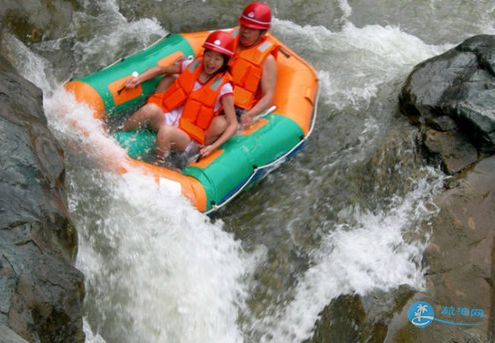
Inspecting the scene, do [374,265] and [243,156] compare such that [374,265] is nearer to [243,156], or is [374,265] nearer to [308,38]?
[243,156]

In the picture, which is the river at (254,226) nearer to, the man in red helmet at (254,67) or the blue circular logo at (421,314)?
the blue circular logo at (421,314)

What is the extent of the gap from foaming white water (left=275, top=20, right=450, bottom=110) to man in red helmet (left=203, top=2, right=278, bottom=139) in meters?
0.73

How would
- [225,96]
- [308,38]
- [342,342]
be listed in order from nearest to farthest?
[342,342] < [225,96] < [308,38]

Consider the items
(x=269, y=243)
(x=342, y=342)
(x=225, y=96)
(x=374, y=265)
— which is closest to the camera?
(x=342, y=342)

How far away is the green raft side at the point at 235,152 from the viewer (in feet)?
14.5

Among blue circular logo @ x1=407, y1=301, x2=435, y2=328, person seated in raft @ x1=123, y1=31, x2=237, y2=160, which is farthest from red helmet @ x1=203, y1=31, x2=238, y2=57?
blue circular logo @ x1=407, y1=301, x2=435, y2=328

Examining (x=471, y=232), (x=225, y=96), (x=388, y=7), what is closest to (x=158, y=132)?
(x=225, y=96)

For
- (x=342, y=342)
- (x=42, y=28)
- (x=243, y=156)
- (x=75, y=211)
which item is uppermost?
(x=42, y=28)

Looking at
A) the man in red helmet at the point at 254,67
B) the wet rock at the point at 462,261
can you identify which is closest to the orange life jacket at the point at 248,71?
the man in red helmet at the point at 254,67

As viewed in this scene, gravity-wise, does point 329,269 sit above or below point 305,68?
below

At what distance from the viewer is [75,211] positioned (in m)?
3.85

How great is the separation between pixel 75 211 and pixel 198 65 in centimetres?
159

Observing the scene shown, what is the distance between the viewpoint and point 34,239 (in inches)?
114

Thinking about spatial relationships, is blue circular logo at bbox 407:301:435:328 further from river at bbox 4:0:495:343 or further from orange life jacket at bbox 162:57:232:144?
orange life jacket at bbox 162:57:232:144
